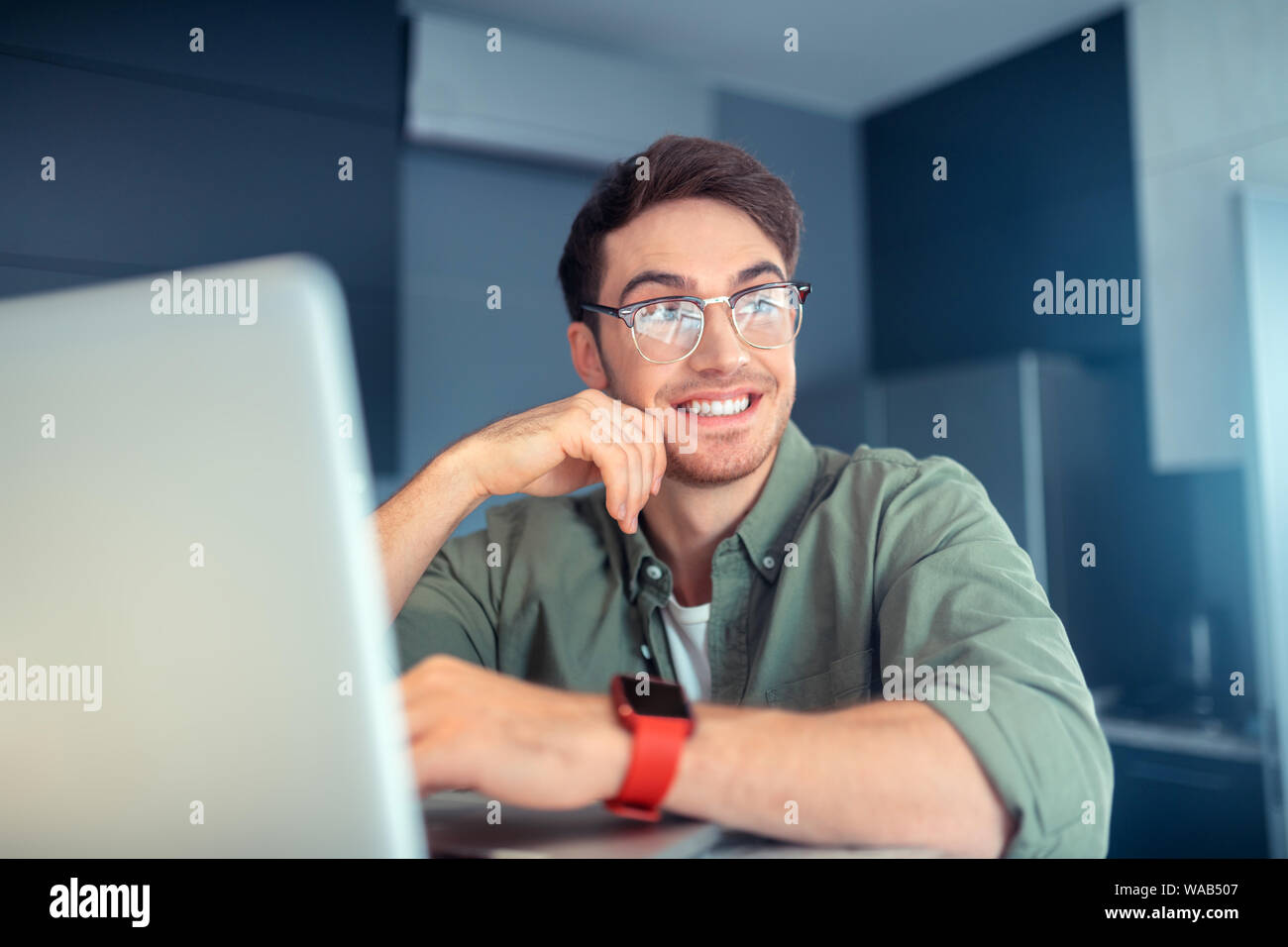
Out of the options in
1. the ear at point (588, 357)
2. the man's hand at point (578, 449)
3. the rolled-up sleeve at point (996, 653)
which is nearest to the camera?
the rolled-up sleeve at point (996, 653)

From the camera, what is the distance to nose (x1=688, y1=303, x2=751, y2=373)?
4.44 ft

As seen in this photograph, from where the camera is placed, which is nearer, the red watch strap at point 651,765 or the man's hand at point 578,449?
the red watch strap at point 651,765

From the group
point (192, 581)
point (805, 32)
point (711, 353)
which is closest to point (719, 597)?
point (711, 353)

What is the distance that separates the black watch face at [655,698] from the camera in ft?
2.10

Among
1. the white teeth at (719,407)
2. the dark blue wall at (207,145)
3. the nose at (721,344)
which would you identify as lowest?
the white teeth at (719,407)

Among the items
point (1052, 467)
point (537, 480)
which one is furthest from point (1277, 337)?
point (537, 480)

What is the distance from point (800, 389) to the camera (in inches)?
150

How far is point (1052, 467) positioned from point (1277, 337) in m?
0.74

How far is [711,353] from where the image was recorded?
4.47 ft

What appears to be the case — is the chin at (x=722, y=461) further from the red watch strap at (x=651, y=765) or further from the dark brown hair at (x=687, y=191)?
the red watch strap at (x=651, y=765)

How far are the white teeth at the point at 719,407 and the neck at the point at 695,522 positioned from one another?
8 cm

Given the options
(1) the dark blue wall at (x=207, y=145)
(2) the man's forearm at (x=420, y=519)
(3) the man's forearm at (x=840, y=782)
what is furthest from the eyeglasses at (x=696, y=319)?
(1) the dark blue wall at (x=207, y=145)

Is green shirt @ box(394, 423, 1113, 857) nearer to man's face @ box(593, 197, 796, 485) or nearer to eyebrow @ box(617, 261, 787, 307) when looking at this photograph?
man's face @ box(593, 197, 796, 485)
